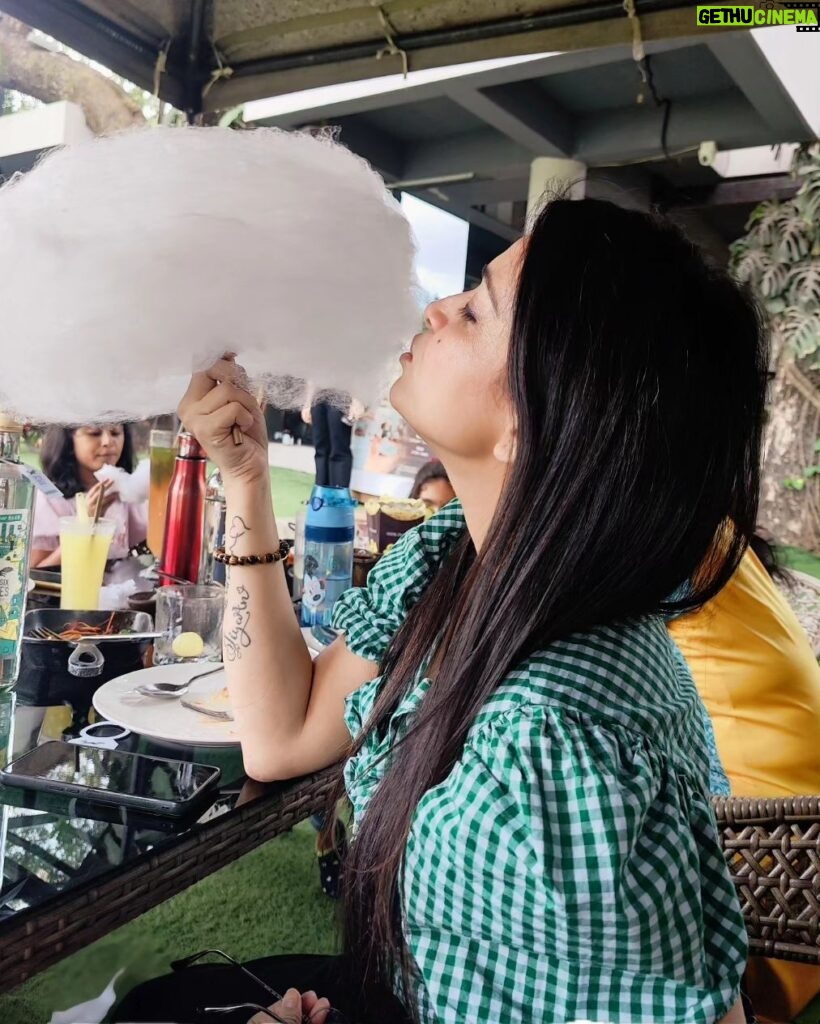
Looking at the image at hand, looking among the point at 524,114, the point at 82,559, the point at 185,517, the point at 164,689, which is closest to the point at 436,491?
the point at 185,517

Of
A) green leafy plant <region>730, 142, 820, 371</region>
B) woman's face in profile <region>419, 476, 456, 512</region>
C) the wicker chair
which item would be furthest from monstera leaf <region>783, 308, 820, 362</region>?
the wicker chair

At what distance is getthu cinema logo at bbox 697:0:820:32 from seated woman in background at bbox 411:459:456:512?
2.13 meters

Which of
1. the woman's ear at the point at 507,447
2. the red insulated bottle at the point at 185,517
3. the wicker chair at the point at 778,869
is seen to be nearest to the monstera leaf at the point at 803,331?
the red insulated bottle at the point at 185,517

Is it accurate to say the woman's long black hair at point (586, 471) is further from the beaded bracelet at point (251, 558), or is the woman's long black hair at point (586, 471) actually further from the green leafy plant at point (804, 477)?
the green leafy plant at point (804, 477)

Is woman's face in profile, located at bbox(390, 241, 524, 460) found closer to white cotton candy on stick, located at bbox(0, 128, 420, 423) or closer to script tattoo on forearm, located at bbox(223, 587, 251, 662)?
white cotton candy on stick, located at bbox(0, 128, 420, 423)

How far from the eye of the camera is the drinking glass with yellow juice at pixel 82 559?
6.19 ft

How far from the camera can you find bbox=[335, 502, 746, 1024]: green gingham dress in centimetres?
76

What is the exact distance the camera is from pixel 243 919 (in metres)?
2.48

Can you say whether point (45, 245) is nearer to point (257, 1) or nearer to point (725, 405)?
point (725, 405)

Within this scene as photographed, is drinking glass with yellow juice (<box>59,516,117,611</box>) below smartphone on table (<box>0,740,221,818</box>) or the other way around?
the other way around

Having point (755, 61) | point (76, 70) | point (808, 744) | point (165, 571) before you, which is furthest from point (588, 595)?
point (755, 61)

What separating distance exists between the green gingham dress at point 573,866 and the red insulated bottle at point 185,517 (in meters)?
1.40

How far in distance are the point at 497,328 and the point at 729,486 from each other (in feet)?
1.16

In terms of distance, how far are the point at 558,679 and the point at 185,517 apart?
4.84 feet
